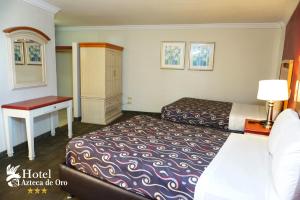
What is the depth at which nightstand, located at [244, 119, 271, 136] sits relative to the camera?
2.68 meters

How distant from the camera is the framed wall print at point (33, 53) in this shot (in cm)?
340

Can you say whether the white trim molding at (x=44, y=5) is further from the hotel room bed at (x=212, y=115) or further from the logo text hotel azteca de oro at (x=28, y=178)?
the hotel room bed at (x=212, y=115)

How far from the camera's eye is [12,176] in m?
2.59

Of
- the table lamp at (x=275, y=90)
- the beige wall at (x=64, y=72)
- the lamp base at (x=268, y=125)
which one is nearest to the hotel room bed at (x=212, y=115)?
the lamp base at (x=268, y=125)

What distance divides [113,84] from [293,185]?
14.6ft

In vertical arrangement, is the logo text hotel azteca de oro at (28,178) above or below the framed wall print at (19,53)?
below

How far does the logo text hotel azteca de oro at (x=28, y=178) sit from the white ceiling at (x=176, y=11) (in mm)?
2574

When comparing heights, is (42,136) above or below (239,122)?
below

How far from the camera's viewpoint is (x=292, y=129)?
1596 millimetres

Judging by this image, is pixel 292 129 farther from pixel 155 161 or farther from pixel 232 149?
pixel 155 161

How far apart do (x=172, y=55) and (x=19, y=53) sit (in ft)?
11.1

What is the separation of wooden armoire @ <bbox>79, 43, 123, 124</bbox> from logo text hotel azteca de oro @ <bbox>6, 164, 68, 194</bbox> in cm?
226

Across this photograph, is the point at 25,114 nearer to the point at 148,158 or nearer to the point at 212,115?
the point at 148,158

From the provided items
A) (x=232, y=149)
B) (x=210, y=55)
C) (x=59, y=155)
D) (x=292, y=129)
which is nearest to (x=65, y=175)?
(x=59, y=155)
